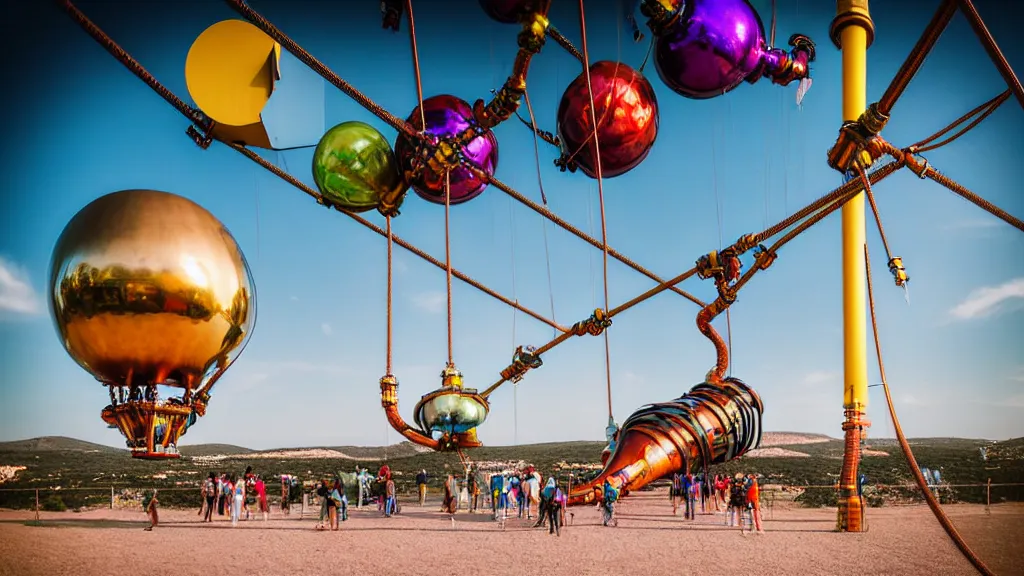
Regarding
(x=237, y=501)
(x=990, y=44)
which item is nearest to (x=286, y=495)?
(x=237, y=501)

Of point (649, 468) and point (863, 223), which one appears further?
point (649, 468)

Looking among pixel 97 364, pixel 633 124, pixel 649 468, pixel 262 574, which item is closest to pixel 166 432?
pixel 97 364

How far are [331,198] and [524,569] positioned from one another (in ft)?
17.0

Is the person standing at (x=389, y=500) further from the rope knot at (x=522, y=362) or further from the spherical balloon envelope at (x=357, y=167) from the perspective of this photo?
the spherical balloon envelope at (x=357, y=167)

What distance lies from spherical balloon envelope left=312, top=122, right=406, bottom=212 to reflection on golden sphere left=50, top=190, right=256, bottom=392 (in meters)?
1.68

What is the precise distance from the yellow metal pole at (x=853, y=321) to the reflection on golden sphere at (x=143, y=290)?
9.15 m

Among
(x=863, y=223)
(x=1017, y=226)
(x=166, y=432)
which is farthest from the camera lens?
(x=863, y=223)

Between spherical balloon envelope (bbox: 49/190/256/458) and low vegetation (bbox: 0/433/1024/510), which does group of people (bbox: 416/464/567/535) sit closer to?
low vegetation (bbox: 0/433/1024/510)

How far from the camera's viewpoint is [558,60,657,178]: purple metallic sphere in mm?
8102

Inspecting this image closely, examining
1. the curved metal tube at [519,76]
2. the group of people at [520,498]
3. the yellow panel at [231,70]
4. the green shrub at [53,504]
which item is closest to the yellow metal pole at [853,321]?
the group of people at [520,498]

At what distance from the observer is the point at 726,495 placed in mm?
19625

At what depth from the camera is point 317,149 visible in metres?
7.66

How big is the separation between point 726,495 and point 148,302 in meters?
16.9

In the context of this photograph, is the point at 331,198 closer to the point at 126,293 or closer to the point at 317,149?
the point at 317,149
